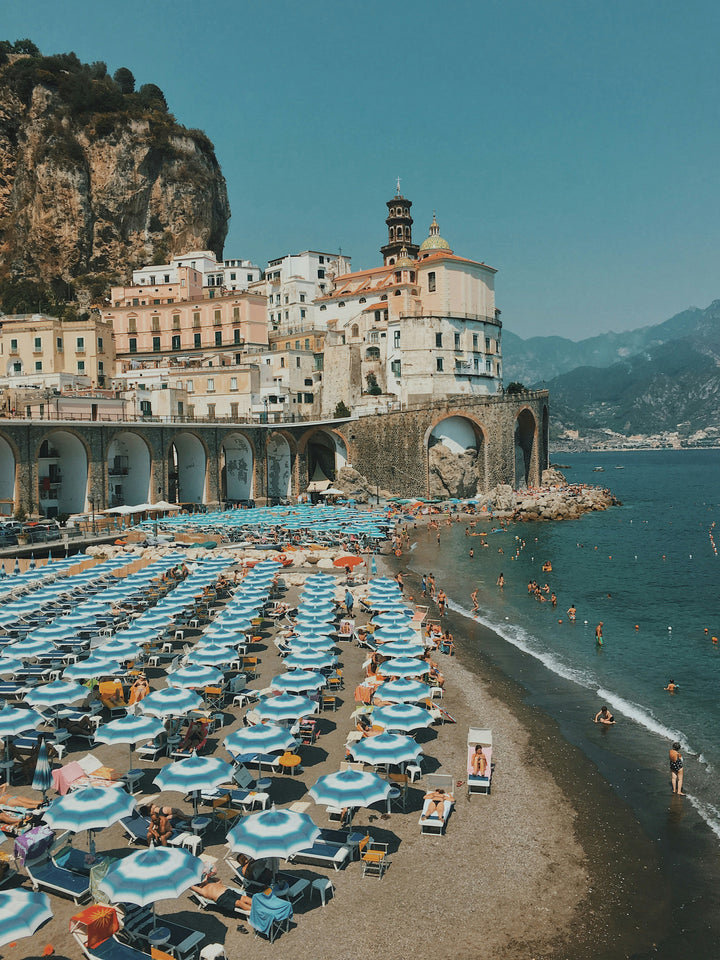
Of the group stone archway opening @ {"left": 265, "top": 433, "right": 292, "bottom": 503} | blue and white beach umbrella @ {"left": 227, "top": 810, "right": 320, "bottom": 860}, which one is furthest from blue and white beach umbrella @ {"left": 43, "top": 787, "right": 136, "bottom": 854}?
stone archway opening @ {"left": 265, "top": 433, "right": 292, "bottom": 503}

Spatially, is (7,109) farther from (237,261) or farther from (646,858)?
(646,858)

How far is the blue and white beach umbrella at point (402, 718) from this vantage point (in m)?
17.7

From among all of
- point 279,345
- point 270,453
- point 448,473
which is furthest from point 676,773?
point 279,345

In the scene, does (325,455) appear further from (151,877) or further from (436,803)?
(151,877)

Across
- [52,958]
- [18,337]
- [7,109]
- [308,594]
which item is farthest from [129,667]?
[7,109]

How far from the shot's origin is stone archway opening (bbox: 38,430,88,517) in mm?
55656

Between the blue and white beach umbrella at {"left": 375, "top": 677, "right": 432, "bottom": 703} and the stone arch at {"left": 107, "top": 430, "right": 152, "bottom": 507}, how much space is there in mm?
45982

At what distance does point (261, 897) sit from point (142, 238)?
103405 mm

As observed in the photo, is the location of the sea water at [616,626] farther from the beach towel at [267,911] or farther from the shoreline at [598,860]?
the beach towel at [267,911]

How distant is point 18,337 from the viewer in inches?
2911

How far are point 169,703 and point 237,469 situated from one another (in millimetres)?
58144

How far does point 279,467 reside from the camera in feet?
261

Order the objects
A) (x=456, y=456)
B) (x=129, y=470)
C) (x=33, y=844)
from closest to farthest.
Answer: (x=33, y=844) → (x=129, y=470) → (x=456, y=456)

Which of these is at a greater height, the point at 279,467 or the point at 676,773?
the point at 279,467
